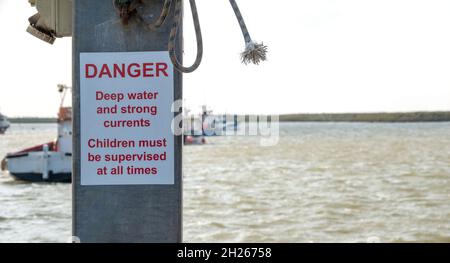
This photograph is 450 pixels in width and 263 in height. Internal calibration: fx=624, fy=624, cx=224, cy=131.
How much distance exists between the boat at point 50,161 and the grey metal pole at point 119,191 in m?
20.4

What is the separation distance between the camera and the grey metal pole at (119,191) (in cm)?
307

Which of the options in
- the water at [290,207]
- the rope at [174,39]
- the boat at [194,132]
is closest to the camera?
the rope at [174,39]

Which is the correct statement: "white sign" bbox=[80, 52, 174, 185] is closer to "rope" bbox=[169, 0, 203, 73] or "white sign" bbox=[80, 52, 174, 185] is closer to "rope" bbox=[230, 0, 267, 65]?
"rope" bbox=[169, 0, 203, 73]

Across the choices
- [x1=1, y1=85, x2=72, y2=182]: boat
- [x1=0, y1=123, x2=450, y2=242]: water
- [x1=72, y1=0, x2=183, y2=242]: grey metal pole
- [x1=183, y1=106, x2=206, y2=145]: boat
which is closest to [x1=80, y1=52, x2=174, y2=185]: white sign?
[x1=72, y1=0, x2=183, y2=242]: grey metal pole

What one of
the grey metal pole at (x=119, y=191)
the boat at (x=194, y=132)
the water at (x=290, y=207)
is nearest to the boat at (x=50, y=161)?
the water at (x=290, y=207)

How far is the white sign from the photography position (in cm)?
308

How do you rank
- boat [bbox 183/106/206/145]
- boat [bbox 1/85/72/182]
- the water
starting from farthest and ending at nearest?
1. boat [bbox 183/106/206/145]
2. boat [bbox 1/85/72/182]
3. the water

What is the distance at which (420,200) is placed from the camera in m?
19.3

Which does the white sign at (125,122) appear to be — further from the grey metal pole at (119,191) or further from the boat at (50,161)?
the boat at (50,161)

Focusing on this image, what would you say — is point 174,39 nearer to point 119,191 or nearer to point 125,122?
point 125,122

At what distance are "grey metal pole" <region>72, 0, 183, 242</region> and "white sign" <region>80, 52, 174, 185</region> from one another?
35mm

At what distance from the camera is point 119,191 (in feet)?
10.1

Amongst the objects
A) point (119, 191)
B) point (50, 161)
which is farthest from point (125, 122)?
point (50, 161)
